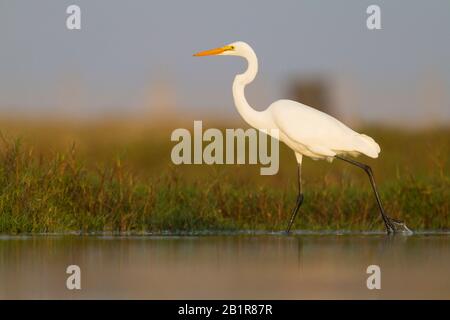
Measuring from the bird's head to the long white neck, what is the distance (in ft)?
0.16

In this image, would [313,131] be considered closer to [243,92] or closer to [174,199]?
[243,92]

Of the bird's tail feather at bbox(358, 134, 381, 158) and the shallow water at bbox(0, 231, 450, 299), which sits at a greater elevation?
the bird's tail feather at bbox(358, 134, 381, 158)

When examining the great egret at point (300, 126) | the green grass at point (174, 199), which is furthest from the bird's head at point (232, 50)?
the green grass at point (174, 199)

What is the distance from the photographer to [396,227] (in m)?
11.8

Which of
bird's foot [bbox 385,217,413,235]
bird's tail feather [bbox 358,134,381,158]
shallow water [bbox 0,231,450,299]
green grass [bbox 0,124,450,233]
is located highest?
bird's tail feather [bbox 358,134,381,158]

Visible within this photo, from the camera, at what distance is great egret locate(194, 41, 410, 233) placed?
1216cm

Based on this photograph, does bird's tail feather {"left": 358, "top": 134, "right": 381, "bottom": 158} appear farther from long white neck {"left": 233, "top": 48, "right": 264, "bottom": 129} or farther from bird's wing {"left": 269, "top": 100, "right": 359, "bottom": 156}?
long white neck {"left": 233, "top": 48, "right": 264, "bottom": 129}

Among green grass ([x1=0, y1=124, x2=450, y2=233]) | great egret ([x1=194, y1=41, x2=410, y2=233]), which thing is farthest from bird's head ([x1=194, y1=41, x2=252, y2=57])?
green grass ([x1=0, y1=124, x2=450, y2=233])

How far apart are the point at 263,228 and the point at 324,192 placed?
90 centimetres

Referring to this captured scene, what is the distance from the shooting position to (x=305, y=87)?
78.0 feet

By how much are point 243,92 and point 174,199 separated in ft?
5.35
